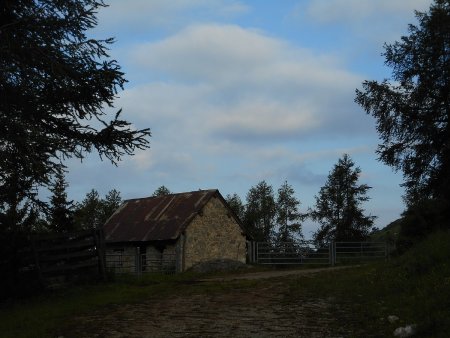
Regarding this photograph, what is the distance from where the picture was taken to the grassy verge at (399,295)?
25.6 ft

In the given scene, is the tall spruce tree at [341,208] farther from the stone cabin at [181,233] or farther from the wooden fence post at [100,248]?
the wooden fence post at [100,248]

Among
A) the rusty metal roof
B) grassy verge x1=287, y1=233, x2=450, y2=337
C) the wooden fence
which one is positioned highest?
the rusty metal roof

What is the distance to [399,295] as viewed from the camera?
10.0m

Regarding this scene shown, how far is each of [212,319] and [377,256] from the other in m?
22.5

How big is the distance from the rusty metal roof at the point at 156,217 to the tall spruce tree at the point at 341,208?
21.2 meters

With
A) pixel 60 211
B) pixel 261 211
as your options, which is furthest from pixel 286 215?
Result: pixel 60 211

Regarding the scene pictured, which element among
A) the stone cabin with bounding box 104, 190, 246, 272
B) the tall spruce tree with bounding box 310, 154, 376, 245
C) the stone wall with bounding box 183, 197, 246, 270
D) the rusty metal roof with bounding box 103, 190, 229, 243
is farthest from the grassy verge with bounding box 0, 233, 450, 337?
the tall spruce tree with bounding box 310, 154, 376, 245

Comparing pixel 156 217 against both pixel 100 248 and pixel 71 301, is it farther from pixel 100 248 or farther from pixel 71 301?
pixel 71 301

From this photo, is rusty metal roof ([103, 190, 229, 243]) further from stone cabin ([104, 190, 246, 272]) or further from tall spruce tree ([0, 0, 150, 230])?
tall spruce tree ([0, 0, 150, 230])

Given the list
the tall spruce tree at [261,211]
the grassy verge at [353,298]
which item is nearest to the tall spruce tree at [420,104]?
the grassy verge at [353,298]

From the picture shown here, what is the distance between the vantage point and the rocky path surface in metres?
8.50

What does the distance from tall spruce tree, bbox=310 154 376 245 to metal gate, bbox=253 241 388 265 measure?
22523 mm

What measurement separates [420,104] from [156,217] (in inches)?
723

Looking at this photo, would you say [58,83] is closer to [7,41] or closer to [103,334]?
[7,41]
